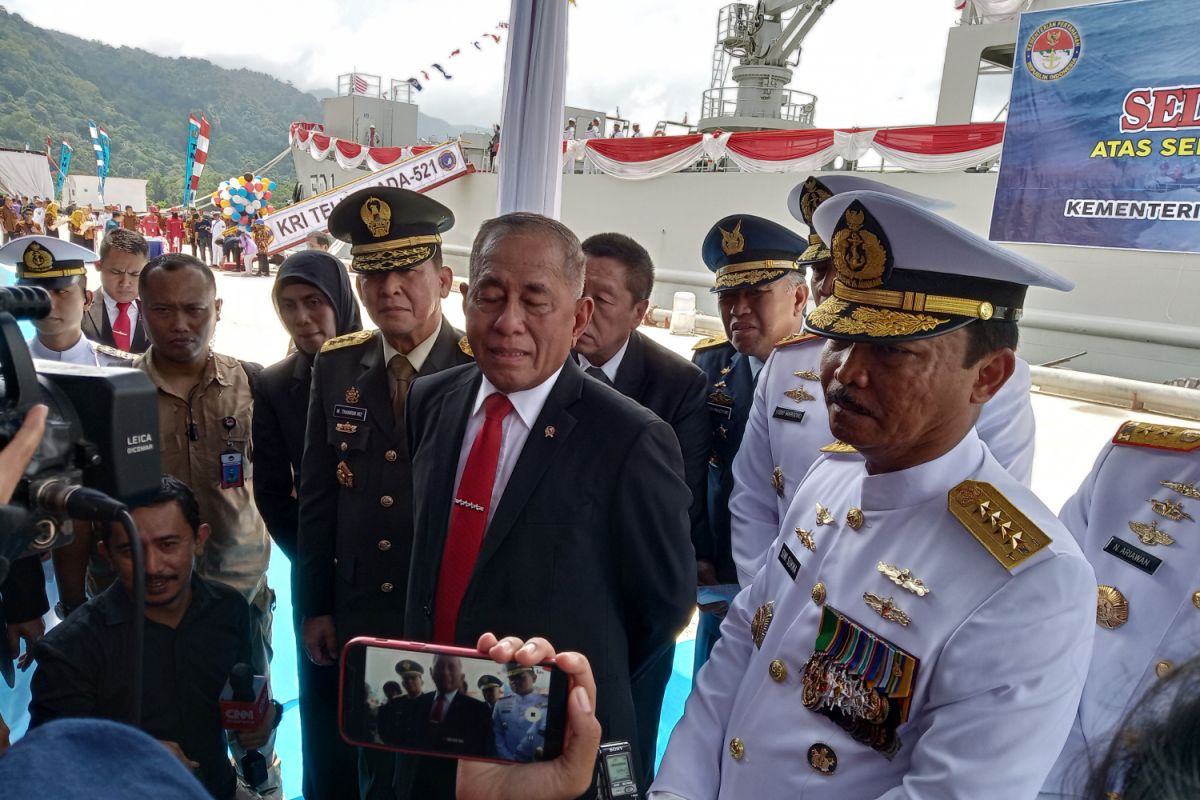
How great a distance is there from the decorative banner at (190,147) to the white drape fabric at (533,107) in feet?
64.9

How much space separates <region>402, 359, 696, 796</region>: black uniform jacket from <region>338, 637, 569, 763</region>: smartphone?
0.53 m

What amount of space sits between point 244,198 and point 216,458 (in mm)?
18894

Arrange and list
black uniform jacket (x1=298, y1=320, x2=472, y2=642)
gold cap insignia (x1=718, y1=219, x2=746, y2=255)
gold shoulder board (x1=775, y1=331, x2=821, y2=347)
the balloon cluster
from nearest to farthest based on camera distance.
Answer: black uniform jacket (x1=298, y1=320, x2=472, y2=642) < gold shoulder board (x1=775, y1=331, x2=821, y2=347) < gold cap insignia (x1=718, y1=219, x2=746, y2=255) < the balloon cluster

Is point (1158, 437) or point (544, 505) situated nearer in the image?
point (544, 505)

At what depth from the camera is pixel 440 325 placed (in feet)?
7.65

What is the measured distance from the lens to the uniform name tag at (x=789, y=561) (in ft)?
4.46

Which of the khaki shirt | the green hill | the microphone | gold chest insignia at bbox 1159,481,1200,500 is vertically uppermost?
the green hill

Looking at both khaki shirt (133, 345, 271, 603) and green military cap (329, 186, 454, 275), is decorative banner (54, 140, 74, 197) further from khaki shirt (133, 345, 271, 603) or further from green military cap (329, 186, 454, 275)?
green military cap (329, 186, 454, 275)

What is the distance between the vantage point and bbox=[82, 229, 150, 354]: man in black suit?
4.10 meters

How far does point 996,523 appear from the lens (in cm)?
109

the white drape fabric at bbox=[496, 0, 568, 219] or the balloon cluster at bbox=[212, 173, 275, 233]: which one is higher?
the balloon cluster at bbox=[212, 173, 275, 233]

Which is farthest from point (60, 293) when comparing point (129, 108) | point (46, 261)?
point (129, 108)

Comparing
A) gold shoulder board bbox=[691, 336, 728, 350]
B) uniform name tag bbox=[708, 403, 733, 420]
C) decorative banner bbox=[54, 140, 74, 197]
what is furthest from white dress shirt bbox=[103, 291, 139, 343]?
decorative banner bbox=[54, 140, 74, 197]

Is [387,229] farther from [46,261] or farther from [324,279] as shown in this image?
[46,261]
